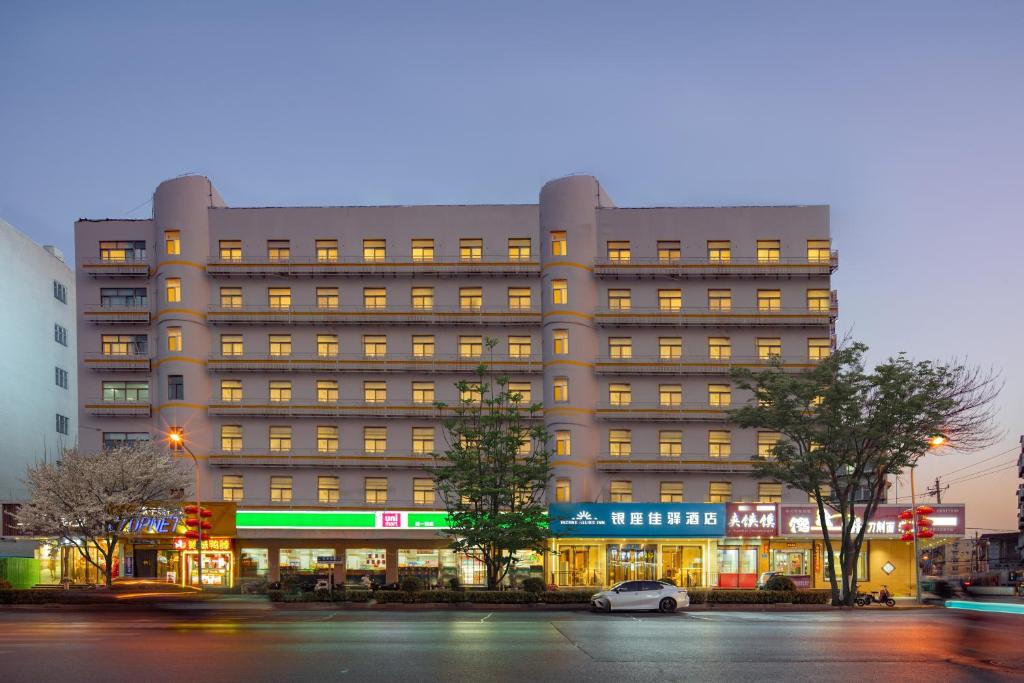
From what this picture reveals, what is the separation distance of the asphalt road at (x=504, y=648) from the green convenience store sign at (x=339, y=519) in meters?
24.4

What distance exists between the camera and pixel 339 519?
57.4 metres

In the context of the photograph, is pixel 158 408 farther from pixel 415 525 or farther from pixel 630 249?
pixel 630 249

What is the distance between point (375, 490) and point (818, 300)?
3092cm

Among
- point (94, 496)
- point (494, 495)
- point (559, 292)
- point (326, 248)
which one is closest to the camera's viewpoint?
point (494, 495)

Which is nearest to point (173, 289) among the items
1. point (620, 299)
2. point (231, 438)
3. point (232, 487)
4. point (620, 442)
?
point (231, 438)

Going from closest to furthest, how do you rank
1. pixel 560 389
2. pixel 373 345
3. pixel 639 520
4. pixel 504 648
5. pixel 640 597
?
pixel 504 648 < pixel 640 597 < pixel 639 520 < pixel 560 389 < pixel 373 345

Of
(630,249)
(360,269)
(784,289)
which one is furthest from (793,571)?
(360,269)

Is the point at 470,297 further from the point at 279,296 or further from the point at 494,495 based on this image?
the point at 494,495

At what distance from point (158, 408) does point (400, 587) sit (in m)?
23.5

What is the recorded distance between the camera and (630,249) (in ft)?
196

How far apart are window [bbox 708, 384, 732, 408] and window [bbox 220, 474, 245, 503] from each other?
3046cm

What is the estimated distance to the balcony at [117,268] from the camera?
60.0m

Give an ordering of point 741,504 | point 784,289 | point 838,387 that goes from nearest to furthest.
Result: point 838,387 → point 741,504 → point 784,289

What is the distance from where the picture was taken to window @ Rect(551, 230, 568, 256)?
58.4 meters
